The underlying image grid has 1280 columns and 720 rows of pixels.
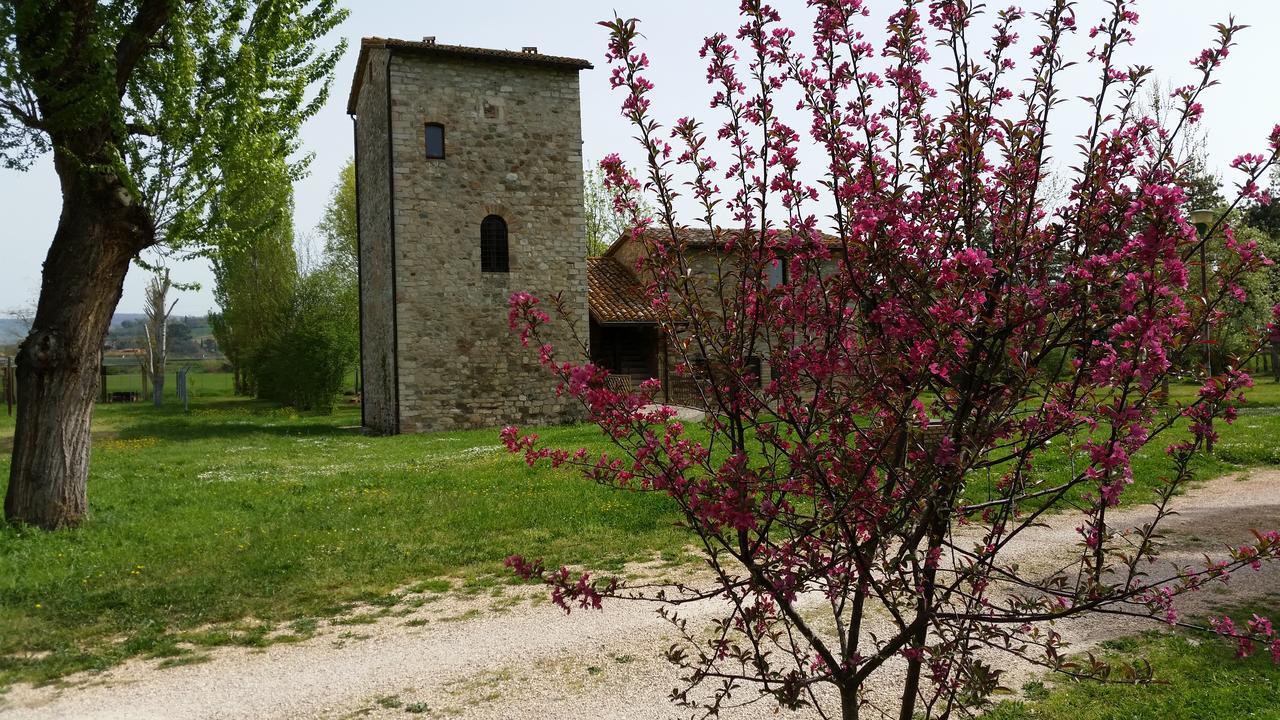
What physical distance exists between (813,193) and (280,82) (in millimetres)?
9113

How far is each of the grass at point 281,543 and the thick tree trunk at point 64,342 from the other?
542 millimetres

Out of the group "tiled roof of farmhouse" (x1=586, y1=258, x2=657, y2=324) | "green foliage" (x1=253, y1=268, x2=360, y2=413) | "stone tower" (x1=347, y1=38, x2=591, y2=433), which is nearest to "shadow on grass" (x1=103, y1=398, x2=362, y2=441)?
"green foliage" (x1=253, y1=268, x2=360, y2=413)

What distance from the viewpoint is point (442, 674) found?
545 cm

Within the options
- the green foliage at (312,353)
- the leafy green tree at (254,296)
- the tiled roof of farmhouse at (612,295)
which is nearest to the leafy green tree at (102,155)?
the tiled roof of farmhouse at (612,295)

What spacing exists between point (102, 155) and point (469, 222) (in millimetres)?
11897

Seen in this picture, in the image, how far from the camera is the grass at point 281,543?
654cm

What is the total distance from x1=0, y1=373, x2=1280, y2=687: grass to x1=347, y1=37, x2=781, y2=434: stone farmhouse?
5.16m

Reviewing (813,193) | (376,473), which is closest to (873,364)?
(813,193)

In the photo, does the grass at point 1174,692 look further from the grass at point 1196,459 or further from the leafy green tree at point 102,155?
the leafy green tree at point 102,155

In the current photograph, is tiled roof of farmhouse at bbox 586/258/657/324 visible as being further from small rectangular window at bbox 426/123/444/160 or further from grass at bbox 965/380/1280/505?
grass at bbox 965/380/1280/505

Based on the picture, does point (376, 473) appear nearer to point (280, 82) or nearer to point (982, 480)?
point (280, 82)

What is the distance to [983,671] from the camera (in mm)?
2812

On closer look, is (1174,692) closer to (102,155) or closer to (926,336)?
(926,336)

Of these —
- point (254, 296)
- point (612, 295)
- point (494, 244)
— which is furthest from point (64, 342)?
point (254, 296)
